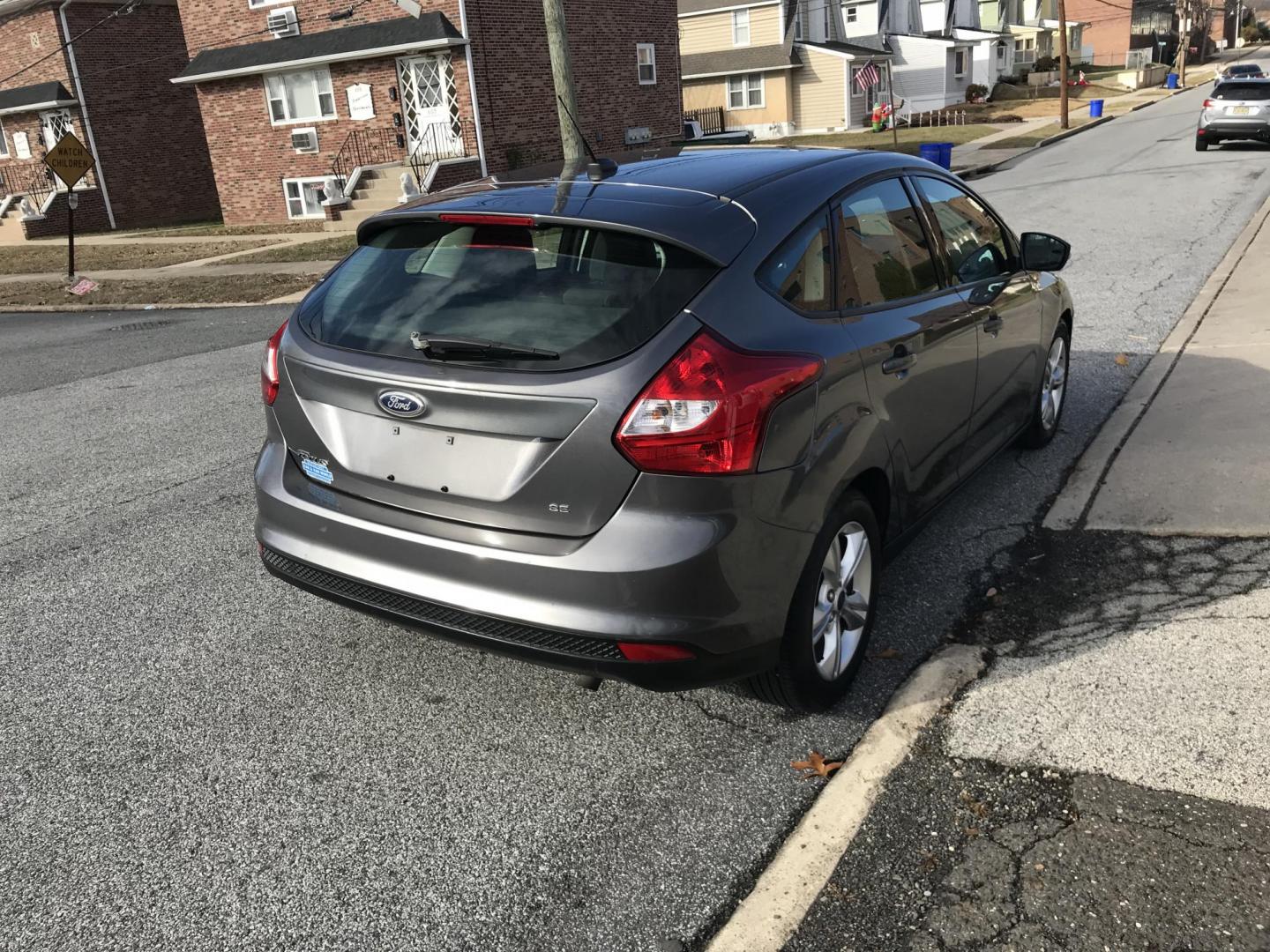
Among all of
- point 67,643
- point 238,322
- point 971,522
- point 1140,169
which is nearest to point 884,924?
point 971,522

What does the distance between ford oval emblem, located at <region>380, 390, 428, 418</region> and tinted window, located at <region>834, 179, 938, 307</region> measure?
1407 millimetres

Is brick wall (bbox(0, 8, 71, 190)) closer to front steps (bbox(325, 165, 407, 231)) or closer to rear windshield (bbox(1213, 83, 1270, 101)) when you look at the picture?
front steps (bbox(325, 165, 407, 231))

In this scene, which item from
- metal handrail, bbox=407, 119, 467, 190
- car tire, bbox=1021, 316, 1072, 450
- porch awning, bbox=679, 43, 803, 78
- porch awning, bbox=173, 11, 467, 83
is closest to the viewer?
car tire, bbox=1021, 316, 1072, 450

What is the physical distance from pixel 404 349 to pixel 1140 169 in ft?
71.9

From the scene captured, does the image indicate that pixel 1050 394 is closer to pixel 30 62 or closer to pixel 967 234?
pixel 967 234

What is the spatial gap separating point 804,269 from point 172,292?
14.7 meters

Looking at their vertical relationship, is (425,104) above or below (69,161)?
above

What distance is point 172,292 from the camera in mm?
15820

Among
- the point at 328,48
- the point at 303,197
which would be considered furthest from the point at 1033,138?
the point at 303,197

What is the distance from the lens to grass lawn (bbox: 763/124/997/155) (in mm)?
34688

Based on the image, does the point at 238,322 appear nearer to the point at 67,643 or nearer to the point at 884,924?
the point at 67,643

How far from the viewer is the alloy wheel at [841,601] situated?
339cm

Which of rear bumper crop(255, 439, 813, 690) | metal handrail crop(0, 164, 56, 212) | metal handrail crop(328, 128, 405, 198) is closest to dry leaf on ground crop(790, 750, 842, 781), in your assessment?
rear bumper crop(255, 439, 813, 690)

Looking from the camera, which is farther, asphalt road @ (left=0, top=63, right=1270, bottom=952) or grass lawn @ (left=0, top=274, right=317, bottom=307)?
grass lawn @ (left=0, top=274, right=317, bottom=307)
